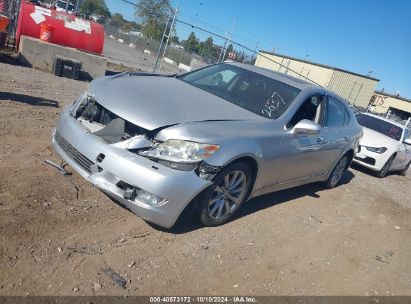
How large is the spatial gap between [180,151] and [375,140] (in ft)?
26.0

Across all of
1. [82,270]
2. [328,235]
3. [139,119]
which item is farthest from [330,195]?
[82,270]

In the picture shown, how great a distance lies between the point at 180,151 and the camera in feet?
12.3

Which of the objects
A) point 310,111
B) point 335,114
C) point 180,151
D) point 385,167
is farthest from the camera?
point 385,167

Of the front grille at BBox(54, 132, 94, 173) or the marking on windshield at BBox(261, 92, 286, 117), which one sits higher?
the marking on windshield at BBox(261, 92, 286, 117)

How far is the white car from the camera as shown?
10.1 meters

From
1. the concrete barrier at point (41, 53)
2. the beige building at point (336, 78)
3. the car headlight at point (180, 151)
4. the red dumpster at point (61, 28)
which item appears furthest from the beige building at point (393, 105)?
the car headlight at point (180, 151)

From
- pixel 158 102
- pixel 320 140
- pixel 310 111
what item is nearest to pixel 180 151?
pixel 158 102

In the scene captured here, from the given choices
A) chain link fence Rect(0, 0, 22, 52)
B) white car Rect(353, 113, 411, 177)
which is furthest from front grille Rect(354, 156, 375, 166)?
chain link fence Rect(0, 0, 22, 52)

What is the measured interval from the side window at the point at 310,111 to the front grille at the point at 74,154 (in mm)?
2387

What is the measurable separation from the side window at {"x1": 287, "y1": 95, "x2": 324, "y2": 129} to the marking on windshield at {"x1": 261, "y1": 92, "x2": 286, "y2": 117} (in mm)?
245

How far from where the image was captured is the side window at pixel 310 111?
16.6ft

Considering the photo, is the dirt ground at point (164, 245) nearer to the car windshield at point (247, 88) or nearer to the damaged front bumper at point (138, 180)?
the damaged front bumper at point (138, 180)

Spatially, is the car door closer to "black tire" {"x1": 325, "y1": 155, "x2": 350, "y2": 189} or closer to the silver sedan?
the silver sedan

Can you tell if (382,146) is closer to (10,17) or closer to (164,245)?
(164,245)
